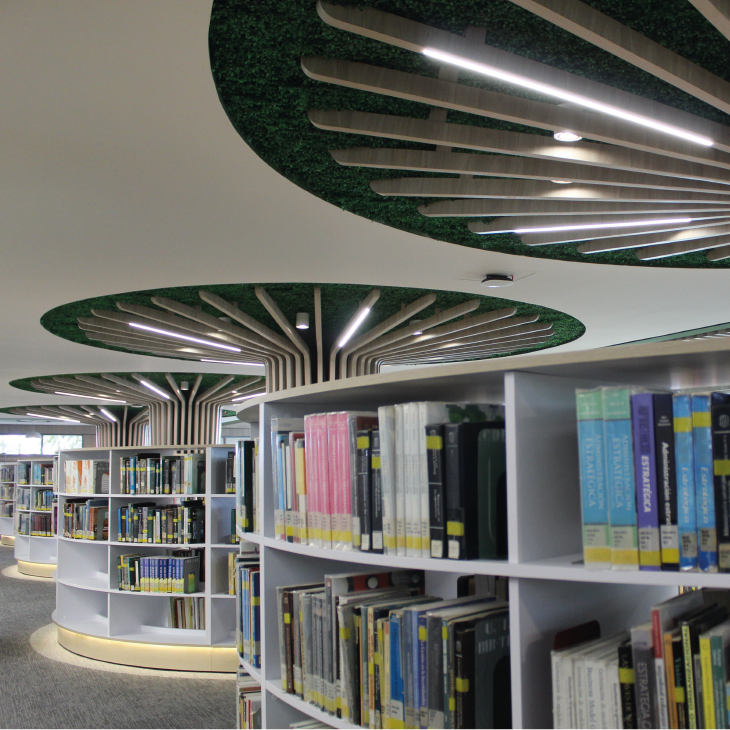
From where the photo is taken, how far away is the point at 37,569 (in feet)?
40.6

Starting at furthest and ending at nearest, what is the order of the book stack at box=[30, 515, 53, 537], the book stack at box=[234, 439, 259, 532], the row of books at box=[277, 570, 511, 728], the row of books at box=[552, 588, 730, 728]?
the book stack at box=[30, 515, 53, 537]
the book stack at box=[234, 439, 259, 532]
the row of books at box=[277, 570, 511, 728]
the row of books at box=[552, 588, 730, 728]

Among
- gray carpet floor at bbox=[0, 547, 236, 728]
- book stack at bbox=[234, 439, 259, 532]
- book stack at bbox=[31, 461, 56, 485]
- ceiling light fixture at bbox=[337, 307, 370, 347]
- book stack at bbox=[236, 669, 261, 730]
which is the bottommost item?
gray carpet floor at bbox=[0, 547, 236, 728]

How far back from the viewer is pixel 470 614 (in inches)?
61.9

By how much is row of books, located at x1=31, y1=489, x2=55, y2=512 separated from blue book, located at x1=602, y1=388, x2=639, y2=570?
13.2 m

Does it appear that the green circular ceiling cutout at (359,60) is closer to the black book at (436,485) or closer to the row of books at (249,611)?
the black book at (436,485)

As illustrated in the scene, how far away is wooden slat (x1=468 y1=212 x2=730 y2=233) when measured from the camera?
531cm

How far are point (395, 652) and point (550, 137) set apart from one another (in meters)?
3.13

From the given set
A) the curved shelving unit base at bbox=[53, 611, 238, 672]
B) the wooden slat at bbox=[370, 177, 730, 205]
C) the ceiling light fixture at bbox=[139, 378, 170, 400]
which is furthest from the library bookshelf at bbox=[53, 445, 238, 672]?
the ceiling light fixture at bbox=[139, 378, 170, 400]

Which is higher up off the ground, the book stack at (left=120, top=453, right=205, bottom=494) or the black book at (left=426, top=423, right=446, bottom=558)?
the black book at (left=426, top=423, right=446, bottom=558)

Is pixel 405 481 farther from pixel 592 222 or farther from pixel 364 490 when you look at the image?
pixel 592 222

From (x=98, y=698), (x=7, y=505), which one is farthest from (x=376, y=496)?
(x=7, y=505)

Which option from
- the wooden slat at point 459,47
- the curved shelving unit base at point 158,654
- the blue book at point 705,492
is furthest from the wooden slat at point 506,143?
the curved shelving unit base at point 158,654

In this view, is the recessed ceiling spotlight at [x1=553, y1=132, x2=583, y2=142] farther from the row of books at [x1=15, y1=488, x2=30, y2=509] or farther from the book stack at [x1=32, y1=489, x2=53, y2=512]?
the row of books at [x1=15, y1=488, x2=30, y2=509]

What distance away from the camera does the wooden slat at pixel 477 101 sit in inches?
129
